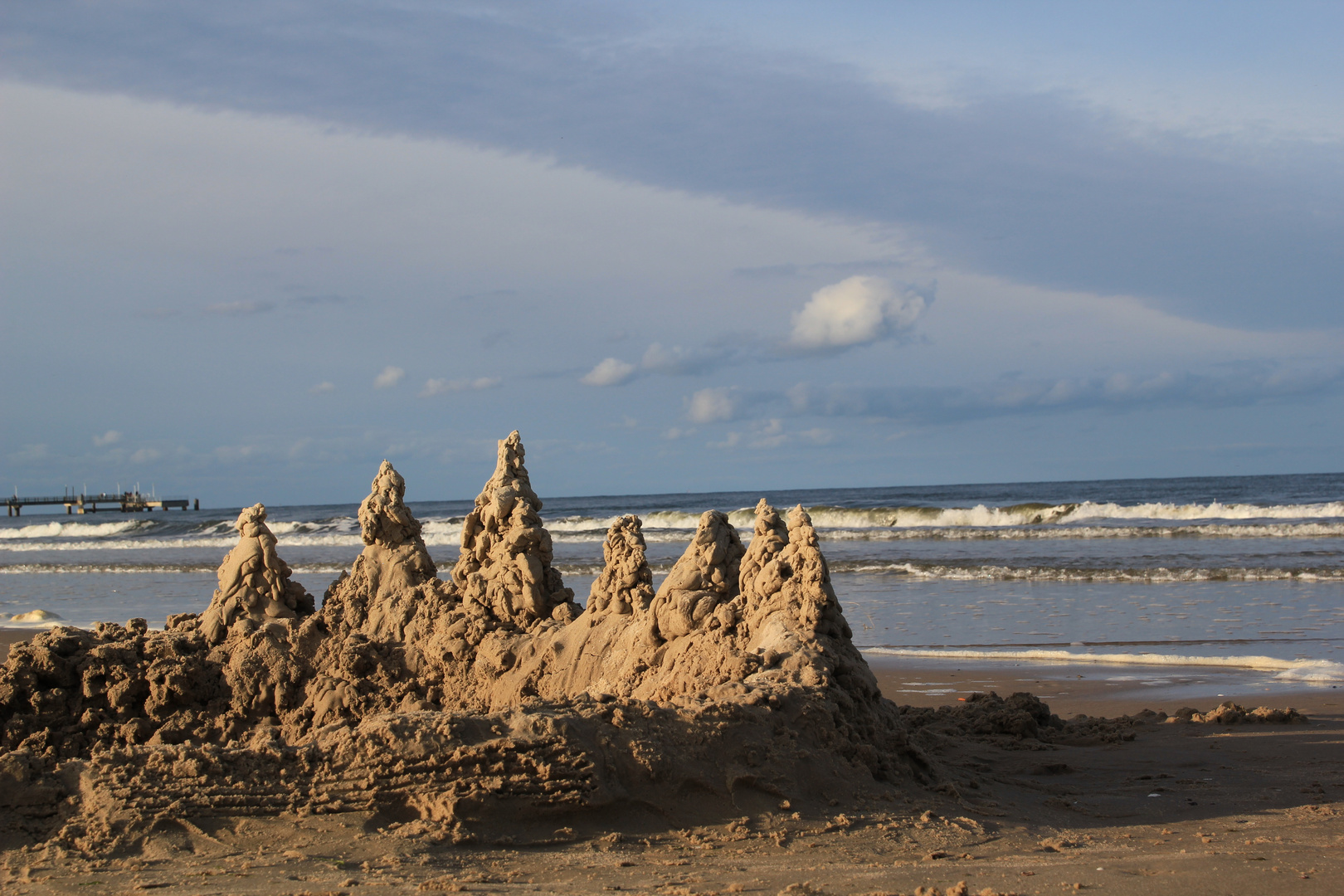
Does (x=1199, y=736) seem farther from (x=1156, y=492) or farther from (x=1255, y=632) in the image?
(x=1156, y=492)

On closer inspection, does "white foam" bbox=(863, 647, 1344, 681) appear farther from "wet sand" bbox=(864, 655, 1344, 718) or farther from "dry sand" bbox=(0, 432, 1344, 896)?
"dry sand" bbox=(0, 432, 1344, 896)

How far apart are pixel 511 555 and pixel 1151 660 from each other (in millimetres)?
7105

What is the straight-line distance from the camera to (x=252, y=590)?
279 inches

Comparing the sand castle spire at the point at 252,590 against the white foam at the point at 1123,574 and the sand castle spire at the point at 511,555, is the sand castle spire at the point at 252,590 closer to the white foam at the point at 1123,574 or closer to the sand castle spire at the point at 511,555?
the sand castle spire at the point at 511,555

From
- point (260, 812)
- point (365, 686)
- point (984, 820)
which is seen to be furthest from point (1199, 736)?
point (260, 812)

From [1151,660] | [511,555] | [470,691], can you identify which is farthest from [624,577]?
[1151,660]

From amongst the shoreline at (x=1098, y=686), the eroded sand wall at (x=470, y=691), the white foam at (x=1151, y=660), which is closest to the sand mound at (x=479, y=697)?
the eroded sand wall at (x=470, y=691)

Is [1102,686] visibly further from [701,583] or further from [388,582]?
[388,582]

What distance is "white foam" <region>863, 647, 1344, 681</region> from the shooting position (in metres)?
9.55

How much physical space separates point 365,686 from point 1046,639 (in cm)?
852

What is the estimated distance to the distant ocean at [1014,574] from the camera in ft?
38.9

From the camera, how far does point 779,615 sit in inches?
210

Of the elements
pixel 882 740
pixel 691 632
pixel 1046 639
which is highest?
pixel 691 632

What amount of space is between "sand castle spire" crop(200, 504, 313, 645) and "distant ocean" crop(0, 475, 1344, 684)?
6.55 metres
